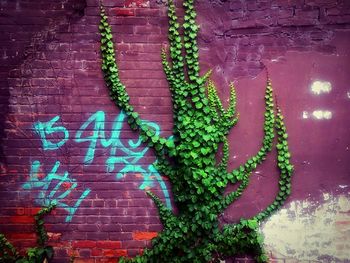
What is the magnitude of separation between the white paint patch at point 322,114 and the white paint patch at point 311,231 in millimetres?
792

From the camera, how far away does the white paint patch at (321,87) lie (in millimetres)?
3576

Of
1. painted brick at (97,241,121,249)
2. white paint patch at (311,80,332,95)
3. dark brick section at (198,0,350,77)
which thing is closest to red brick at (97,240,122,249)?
painted brick at (97,241,121,249)

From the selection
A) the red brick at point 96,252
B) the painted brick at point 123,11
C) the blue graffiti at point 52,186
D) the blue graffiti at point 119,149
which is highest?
the painted brick at point 123,11

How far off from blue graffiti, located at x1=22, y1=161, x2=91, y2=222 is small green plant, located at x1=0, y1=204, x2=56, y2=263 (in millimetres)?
84

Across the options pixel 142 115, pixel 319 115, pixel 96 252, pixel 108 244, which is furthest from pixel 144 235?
pixel 319 115

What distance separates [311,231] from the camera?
12.1 feet

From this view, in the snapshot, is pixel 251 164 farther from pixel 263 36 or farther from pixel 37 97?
pixel 37 97

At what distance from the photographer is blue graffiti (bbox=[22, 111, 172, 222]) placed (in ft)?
11.8

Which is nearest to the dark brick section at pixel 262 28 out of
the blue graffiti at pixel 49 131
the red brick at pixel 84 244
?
the blue graffiti at pixel 49 131

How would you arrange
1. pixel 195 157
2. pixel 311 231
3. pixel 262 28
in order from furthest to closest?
1. pixel 311 231
2. pixel 262 28
3. pixel 195 157

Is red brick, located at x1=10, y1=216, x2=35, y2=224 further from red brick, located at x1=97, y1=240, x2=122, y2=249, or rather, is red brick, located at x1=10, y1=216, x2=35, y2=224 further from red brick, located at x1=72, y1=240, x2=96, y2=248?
red brick, located at x1=97, y1=240, x2=122, y2=249

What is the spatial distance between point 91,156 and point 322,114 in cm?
238

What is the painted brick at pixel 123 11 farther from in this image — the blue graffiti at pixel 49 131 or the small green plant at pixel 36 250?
the small green plant at pixel 36 250

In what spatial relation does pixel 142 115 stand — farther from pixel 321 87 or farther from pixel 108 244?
pixel 321 87
